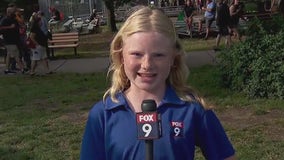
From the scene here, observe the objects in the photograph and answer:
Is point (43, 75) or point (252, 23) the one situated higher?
point (252, 23)

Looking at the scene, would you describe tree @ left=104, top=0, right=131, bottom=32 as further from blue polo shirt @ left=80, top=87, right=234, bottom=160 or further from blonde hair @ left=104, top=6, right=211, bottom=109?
blue polo shirt @ left=80, top=87, right=234, bottom=160

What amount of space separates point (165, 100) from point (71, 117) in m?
5.80

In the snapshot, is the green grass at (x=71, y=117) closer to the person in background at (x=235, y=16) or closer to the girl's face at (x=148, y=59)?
the girl's face at (x=148, y=59)

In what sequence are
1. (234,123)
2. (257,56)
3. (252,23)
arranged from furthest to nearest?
(252,23), (257,56), (234,123)

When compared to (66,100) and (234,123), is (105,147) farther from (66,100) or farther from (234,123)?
(66,100)

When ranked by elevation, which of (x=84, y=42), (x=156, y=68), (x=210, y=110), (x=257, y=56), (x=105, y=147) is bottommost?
(x=84, y=42)

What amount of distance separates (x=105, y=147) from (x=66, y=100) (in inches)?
278

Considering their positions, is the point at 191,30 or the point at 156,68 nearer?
the point at 156,68

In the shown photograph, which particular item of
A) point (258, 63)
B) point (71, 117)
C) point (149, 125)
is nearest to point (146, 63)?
point (149, 125)

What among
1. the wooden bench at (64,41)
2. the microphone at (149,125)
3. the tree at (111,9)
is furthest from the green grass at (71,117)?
the tree at (111,9)

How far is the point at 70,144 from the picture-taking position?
20.3 feet

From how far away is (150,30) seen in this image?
1.98 meters

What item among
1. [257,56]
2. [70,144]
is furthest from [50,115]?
[257,56]

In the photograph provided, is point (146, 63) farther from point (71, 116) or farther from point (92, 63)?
point (92, 63)
